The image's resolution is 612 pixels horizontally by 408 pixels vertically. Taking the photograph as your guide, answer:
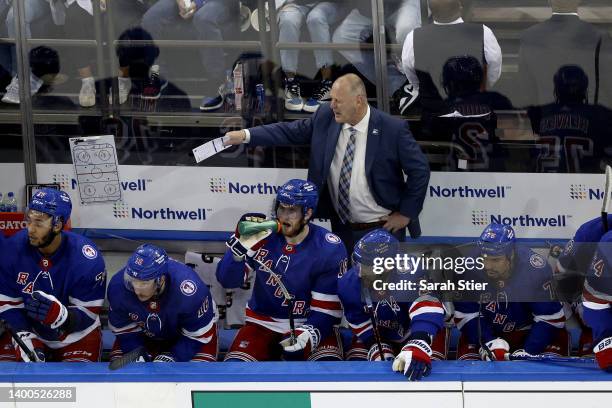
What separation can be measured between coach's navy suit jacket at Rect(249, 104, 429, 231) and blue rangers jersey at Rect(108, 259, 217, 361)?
80cm

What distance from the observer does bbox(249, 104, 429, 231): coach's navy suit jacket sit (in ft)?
18.0

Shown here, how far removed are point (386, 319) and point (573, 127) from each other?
1.39 m

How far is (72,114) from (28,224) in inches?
35.2

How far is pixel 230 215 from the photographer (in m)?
5.95

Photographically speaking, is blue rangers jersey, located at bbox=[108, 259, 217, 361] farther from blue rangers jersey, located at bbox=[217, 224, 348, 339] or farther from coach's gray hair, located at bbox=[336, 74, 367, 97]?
coach's gray hair, located at bbox=[336, 74, 367, 97]

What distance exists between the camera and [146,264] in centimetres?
485

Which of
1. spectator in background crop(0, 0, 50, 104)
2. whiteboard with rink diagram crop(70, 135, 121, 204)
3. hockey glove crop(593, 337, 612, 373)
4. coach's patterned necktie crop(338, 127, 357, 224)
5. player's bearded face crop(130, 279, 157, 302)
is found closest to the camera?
hockey glove crop(593, 337, 612, 373)

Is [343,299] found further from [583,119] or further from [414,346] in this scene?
[583,119]

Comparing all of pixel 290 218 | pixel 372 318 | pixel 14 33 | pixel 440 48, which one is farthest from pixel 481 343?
pixel 14 33

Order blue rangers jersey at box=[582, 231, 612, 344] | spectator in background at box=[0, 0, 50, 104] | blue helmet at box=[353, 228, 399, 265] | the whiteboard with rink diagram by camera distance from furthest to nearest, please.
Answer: the whiteboard with rink diagram
spectator in background at box=[0, 0, 50, 104]
blue helmet at box=[353, 228, 399, 265]
blue rangers jersey at box=[582, 231, 612, 344]

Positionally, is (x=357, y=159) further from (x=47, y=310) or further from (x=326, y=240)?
(x=47, y=310)

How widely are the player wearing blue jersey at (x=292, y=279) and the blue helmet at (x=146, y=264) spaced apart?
0.40 metres

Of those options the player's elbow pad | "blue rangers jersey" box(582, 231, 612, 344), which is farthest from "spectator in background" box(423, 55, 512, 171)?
the player's elbow pad

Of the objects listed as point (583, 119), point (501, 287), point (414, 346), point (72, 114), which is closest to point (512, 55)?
point (583, 119)
